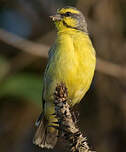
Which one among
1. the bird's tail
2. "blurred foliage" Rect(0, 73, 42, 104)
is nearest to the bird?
the bird's tail

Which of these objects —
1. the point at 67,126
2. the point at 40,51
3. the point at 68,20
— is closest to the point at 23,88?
the point at 40,51

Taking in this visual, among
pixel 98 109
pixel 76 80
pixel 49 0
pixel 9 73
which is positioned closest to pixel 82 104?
pixel 98 109

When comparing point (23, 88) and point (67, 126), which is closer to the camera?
point (67, 126)

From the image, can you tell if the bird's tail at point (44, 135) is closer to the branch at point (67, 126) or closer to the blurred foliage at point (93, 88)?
the blurred foliage at point (93, 88)

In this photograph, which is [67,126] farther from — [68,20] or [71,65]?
[68,20]

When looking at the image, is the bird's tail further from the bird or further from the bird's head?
the bird's head

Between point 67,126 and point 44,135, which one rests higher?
point 67,126

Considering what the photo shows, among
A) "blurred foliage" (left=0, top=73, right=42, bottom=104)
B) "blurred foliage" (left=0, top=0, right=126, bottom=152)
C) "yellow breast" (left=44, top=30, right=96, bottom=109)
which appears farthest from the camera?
"blurred foliage" (left=0, top=0, right=126, bottom=152)
